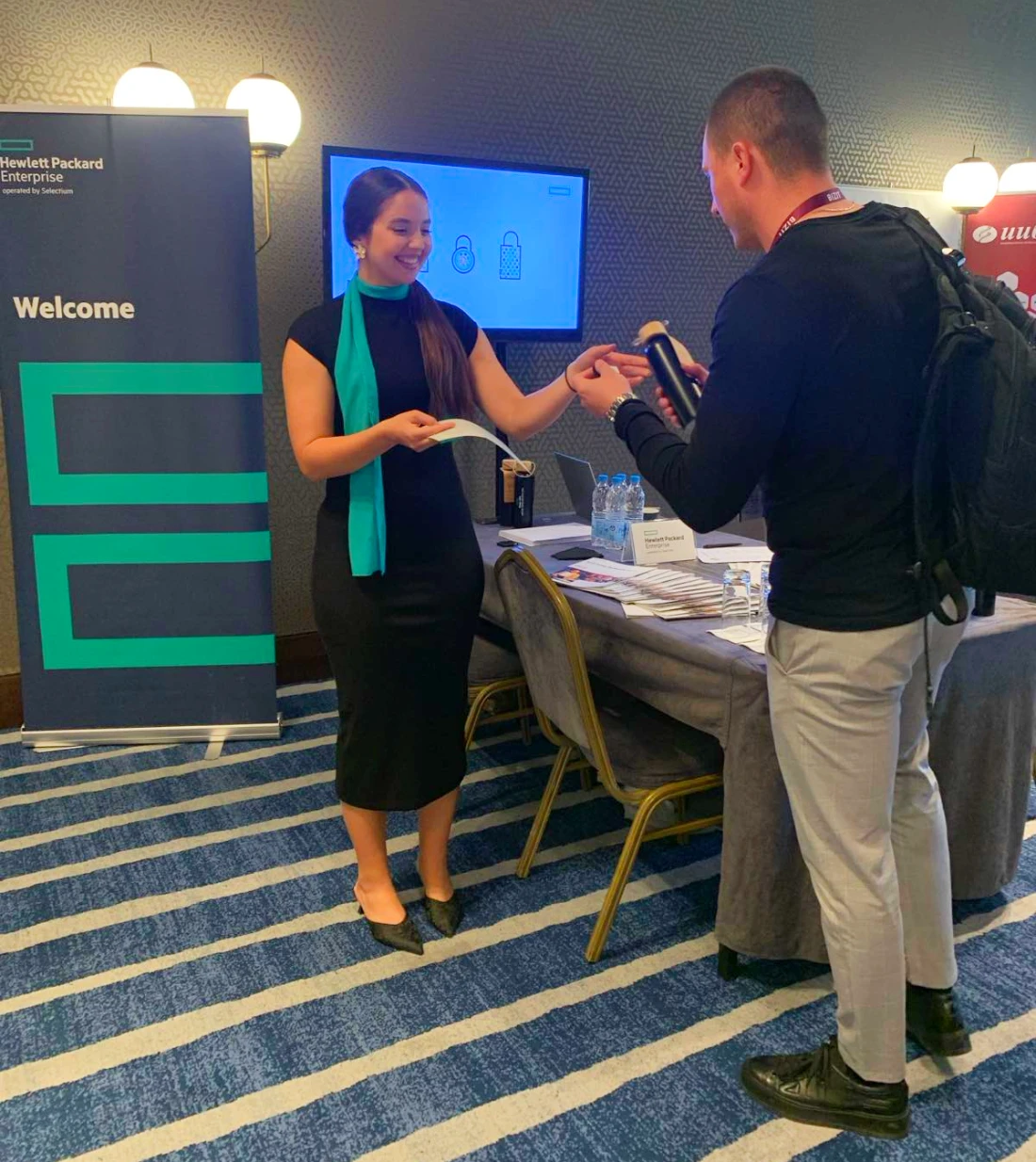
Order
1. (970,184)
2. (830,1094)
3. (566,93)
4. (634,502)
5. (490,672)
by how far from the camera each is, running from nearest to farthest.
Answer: (830,1094)
(490,672)
(634,502)
(566,93)
(970,184)

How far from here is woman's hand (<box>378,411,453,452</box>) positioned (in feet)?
5.60

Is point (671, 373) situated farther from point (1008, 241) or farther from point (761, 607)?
point (1008, 241)

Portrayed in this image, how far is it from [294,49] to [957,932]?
3.27m

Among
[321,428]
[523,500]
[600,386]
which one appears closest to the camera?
[600,386]

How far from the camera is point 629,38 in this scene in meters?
3.85

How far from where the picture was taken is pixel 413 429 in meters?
1.71

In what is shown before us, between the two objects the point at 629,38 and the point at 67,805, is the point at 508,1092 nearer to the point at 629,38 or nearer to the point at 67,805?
the point at 67,805

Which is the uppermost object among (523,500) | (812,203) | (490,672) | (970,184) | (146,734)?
(970,184)

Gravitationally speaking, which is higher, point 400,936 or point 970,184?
point 970,184

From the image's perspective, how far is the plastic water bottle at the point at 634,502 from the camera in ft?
9.45

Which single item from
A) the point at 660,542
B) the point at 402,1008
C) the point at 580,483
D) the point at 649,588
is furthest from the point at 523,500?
the point at 402,1008

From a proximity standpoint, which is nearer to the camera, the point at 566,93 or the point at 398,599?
the point at 398,599

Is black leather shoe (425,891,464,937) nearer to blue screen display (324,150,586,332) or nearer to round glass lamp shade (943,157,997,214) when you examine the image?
blue screen display (324,150,586,332)

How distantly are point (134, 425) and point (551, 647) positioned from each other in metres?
1.62
